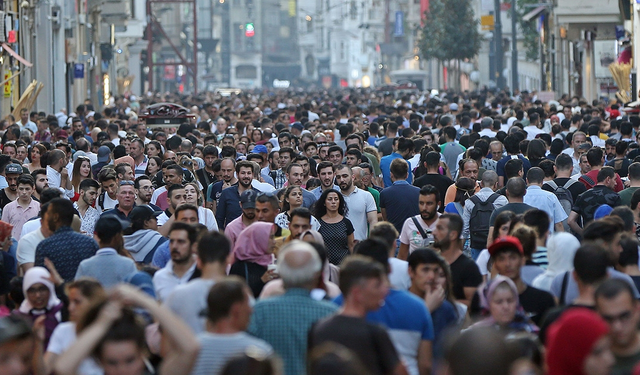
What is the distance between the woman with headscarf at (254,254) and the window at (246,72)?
16531 cm

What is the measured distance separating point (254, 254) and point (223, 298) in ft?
11.1

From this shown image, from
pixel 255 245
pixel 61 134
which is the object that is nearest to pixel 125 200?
pixel 255 245

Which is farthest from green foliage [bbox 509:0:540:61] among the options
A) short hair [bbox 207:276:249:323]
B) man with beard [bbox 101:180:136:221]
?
short hair [bbox 207:276:249:323]

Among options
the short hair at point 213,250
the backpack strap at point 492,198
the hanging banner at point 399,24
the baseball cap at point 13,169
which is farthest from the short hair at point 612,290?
the hanging banner at point 399,24

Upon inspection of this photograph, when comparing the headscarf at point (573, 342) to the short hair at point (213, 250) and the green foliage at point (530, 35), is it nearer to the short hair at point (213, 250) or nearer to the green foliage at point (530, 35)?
the short hair at point (213, 250)

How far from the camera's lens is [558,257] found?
7.59m

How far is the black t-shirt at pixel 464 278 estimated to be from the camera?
8.09 m

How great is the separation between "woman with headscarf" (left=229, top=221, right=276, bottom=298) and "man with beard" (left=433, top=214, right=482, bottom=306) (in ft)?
3.96

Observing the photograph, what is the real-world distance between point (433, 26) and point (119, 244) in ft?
224

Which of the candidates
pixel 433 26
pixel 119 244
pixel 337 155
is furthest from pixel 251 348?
pixel 433 26

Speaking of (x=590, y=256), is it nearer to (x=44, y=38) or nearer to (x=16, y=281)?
Result: (x=16, y=281)

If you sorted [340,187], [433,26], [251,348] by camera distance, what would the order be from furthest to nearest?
[433,26]
[340,187]
[251,348]

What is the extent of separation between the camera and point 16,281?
806 cm

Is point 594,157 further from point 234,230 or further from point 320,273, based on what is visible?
point 320,273
